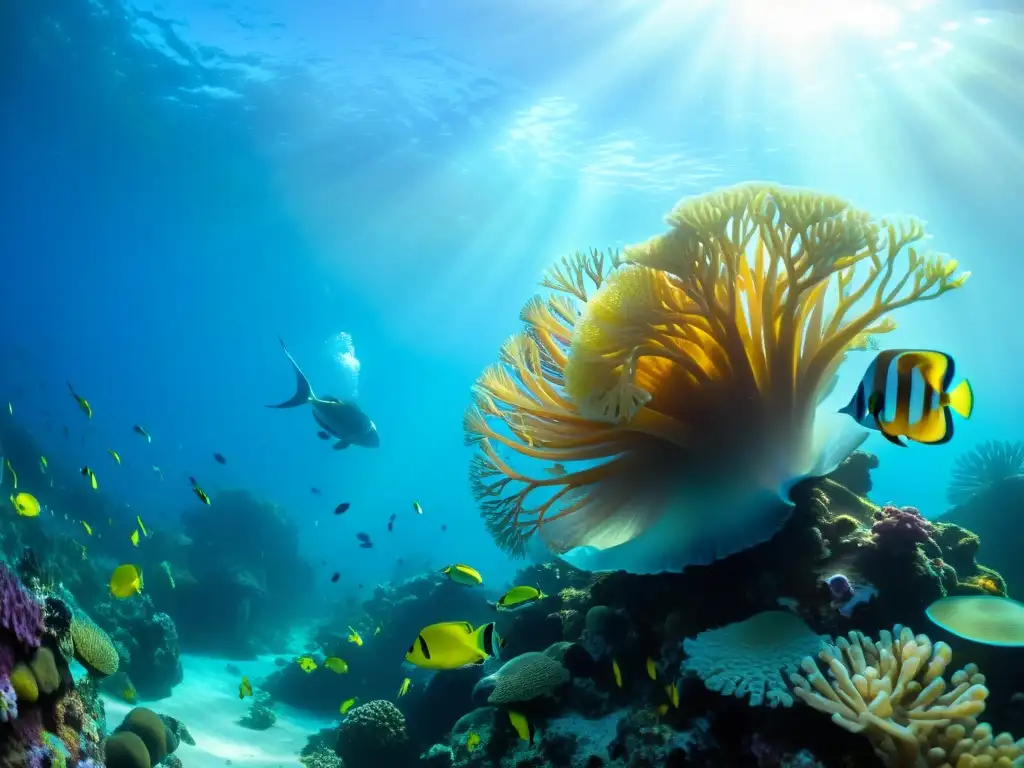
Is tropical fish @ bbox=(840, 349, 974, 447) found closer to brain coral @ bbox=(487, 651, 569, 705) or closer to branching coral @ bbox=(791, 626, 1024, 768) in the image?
branching coral @ bbox=(791, 626, 1024, 768)

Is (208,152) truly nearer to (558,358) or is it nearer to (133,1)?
(133,1)

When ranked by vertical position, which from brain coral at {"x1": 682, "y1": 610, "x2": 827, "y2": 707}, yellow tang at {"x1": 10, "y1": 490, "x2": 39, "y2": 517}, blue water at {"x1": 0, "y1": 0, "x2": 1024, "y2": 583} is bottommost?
brain coral at {"x1": 682, "y1": 610, "x2": 827, "y2": 707}

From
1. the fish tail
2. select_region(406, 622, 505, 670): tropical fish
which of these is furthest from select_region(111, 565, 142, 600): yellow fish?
the fish tail

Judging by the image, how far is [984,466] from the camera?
462 inches

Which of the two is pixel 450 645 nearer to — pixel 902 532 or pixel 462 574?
pixel 462 574

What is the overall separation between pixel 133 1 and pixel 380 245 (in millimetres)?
20016

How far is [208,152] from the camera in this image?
88.4 ft

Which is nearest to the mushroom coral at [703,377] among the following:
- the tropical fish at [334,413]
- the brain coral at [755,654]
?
the brain coral at [755,654]

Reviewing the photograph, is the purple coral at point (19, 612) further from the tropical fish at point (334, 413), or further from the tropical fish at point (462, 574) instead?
the tropical fish at point (334, 413)

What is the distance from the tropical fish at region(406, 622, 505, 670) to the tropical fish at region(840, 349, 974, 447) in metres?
2.55

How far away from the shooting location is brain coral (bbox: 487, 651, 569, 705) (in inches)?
157

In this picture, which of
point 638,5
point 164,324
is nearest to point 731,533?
point 638,5

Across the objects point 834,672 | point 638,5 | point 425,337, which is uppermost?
point 425,337

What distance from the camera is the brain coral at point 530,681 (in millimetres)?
4000
